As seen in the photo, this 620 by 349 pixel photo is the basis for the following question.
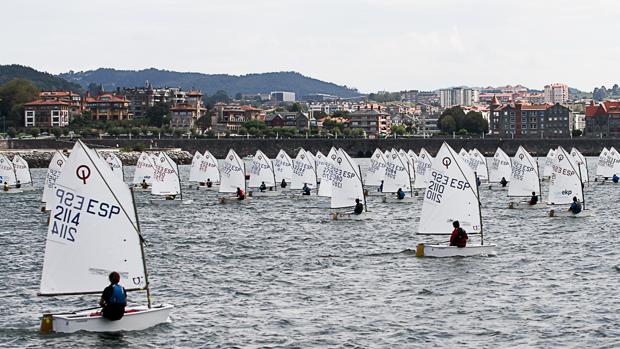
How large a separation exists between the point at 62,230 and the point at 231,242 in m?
22.5

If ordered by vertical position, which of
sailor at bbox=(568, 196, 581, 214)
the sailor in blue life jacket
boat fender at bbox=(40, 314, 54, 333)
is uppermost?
sailor at bbox=(568, 196, 581, 214)

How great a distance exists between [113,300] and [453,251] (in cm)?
1694

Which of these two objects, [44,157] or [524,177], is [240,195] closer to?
[524,177]

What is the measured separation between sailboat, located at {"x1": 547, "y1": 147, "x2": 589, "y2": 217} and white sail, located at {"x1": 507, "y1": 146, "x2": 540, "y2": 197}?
25.0 feet

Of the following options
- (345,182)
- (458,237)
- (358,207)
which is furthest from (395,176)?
(458,237)

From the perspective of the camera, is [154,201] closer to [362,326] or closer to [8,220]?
[8,220]

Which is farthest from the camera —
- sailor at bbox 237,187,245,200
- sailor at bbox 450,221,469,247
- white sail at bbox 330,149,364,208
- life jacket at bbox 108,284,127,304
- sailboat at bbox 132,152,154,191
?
sailboat at bbox 132,152,154,191

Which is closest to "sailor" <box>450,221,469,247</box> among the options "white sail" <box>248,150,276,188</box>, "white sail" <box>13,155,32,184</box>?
"white sail" <box>248,150,276,188</box>

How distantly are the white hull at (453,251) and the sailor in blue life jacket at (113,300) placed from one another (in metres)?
16.5

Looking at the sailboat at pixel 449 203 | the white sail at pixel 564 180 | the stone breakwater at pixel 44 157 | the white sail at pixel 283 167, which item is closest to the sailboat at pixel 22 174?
the white sail at pixel 283 167

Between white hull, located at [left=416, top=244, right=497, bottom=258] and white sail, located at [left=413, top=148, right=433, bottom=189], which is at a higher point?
white sail, located at [left=413, top=148, right=433, bottom=189]

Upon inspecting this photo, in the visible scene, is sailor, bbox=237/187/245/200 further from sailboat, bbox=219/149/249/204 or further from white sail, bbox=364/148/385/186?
white sail, bbox=364/148/385/186

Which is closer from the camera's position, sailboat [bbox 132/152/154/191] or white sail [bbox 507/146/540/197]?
white sail [bbox 507/146/540/197]

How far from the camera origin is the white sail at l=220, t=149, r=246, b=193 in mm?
78250
